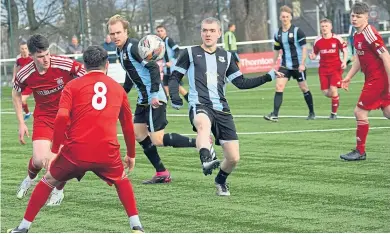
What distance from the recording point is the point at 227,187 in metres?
10.2

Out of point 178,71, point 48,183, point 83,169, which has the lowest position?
point 48,183

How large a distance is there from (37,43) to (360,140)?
4.79 metres

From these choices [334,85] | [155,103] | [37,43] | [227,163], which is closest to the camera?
[37,43]

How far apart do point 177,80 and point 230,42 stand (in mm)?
24854

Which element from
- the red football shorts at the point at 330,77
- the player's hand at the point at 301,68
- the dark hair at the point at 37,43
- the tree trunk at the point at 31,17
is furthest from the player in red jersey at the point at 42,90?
the tree trunk at the point at 31,17

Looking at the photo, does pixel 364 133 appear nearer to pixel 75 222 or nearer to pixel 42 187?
pixel 75 222

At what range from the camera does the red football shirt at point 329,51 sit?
18.7m

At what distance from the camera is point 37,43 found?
9578 mm

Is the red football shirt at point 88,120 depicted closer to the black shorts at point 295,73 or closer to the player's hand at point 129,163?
the player's hand at point 129,163

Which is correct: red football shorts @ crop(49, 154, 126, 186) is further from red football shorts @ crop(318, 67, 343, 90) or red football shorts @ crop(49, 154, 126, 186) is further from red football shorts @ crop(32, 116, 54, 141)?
red football shorts @ crop(318, 67, 343, 90)

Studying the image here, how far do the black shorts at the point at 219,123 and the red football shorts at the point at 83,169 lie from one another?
2235 millimetres

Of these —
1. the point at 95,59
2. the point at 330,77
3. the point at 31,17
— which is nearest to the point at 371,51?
the point at 95,59

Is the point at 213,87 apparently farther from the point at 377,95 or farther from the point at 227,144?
the point at 377,95

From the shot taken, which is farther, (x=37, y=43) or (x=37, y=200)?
(x=37, y=43)
